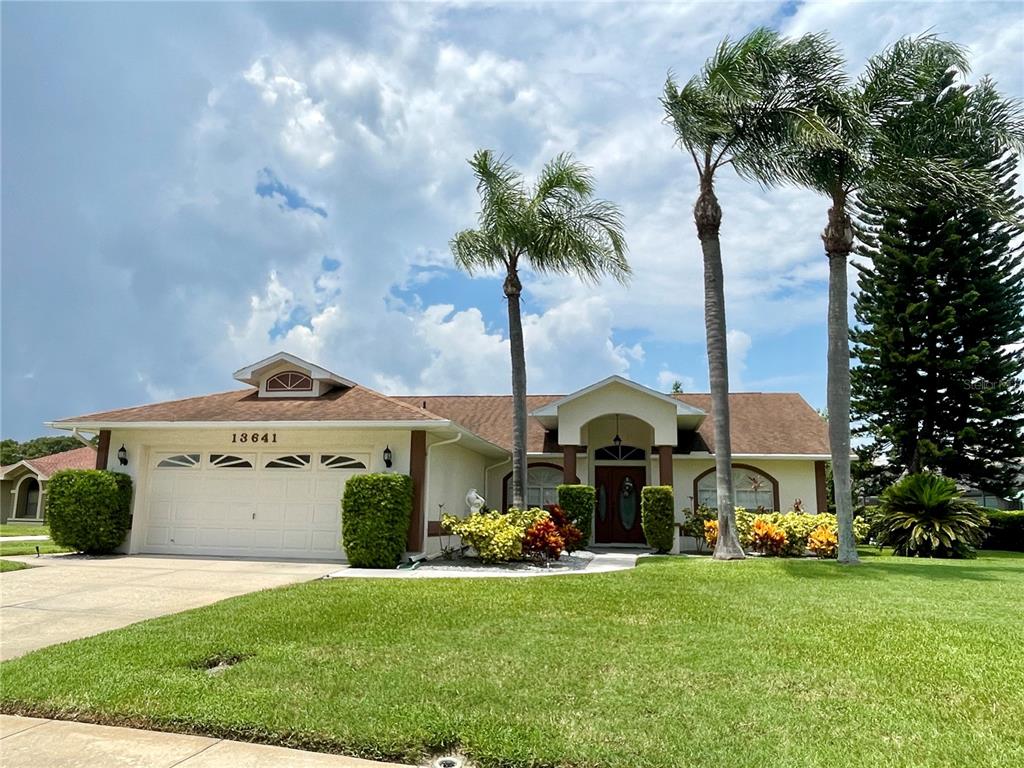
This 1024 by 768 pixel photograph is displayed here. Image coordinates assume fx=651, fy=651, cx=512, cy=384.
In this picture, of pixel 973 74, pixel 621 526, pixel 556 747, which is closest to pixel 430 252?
pixel 621 526

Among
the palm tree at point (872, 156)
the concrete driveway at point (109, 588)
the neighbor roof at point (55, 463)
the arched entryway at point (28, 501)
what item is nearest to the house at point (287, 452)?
the concrete driveway at point (109, 588)

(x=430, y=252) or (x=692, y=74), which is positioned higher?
(x=692, y=74)

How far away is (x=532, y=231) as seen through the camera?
15.1 meters

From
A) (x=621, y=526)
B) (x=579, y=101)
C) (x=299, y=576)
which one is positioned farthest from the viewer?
(x=621, y=526)

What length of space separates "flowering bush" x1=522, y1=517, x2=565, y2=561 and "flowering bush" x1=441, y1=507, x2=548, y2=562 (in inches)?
5.1

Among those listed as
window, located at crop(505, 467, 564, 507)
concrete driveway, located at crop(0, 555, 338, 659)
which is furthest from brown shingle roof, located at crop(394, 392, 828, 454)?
concrete driveway, located at crop(0, 555, 338, 659)

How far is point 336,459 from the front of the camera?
13750mm

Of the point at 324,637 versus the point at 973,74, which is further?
the point at 973,74

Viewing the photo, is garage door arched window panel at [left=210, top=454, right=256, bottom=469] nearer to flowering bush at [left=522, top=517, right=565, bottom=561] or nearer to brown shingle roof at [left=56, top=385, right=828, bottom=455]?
brown shingle roof at [left=56, top=385, right=828, bottom=455]

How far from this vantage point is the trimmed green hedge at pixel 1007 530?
69.3ft

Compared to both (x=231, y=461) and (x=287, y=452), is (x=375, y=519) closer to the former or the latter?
(x=287, y=452)

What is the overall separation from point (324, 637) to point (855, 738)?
4316 millimetres

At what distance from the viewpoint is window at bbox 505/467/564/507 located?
19.7 meters

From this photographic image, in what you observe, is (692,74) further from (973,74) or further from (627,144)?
(973,74)
